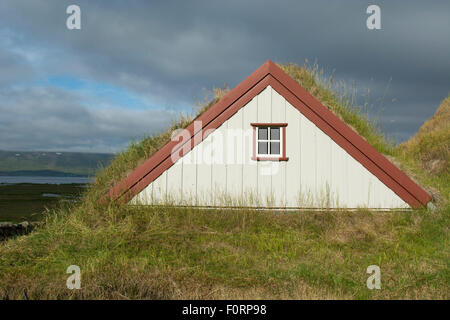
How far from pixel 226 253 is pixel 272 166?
3.13m

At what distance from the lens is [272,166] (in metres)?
9.98

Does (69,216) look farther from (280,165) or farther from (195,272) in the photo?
(280,165)

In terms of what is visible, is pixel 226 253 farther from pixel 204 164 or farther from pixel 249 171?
pixel 204 164

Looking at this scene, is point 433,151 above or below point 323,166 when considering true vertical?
above

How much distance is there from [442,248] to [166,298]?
244 inches

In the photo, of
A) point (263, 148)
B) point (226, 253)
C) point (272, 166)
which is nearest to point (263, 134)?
point (263, 148)

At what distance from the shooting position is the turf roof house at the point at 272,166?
9.91 metres

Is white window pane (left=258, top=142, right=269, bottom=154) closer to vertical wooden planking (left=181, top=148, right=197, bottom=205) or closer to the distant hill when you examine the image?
vertical wooden planking (left=181, top=148, right=197, bottom=205)

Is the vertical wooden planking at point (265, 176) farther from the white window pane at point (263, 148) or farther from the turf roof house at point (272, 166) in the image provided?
the white window pane at point (263, 148)

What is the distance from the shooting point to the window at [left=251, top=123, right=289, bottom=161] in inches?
392

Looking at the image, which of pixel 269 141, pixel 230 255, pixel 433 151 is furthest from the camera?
pixel 433 151

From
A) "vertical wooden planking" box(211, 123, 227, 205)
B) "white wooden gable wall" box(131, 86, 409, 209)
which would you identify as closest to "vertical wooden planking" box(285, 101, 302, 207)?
"white wooden gable wall" box(131, 86, 409, 209)

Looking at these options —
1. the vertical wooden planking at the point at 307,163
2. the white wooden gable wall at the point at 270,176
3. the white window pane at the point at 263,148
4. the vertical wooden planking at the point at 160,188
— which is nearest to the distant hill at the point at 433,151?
the white wooden gable wall at the point at 270,176
